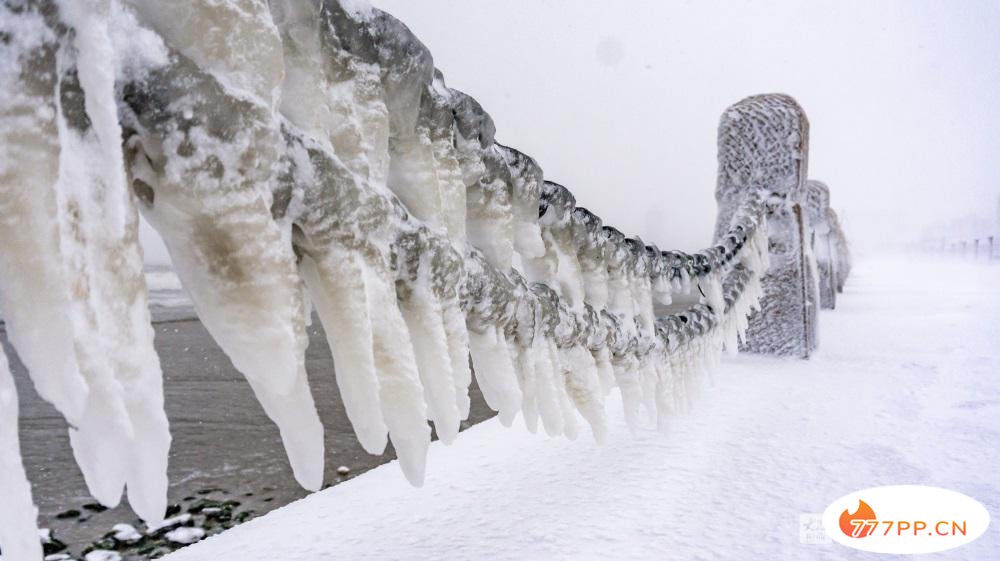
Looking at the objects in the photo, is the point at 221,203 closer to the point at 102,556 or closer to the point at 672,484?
the point at 672,484

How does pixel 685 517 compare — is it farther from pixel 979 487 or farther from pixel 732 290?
pixel 732 290

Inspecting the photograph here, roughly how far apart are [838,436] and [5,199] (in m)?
2.29

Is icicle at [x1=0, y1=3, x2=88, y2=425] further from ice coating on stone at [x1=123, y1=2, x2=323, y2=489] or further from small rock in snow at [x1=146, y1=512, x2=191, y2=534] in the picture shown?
small rock in snow at [x1=146, y1=512, x2=191, y2=534]

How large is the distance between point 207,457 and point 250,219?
2.83 metres

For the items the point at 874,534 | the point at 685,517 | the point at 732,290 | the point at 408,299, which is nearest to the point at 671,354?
the point at 685,517

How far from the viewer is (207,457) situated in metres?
2.93

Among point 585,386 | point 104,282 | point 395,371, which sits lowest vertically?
point 585,386

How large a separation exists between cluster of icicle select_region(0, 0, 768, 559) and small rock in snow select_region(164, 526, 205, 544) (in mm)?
1296

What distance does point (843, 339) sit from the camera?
4.55 metres

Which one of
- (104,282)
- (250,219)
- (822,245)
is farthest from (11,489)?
(822,245)

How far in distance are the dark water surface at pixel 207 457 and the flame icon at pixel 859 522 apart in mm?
1790

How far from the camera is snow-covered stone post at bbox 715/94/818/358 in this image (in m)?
3.57

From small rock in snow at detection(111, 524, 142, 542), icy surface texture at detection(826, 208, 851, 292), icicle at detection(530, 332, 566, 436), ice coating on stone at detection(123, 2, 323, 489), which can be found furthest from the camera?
icy surface texture at detection(826, 208, 851, 292)

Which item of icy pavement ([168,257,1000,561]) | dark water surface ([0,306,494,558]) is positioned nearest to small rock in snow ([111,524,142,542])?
dark water surface ([0,306,494,558])
